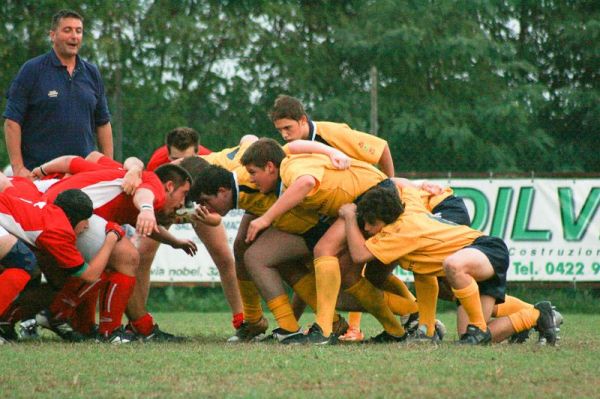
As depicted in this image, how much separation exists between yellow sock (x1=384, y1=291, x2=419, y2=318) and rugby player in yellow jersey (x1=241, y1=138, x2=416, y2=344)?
0.39 meters

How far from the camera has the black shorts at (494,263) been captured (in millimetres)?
6613

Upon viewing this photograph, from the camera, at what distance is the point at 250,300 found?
7383 mm

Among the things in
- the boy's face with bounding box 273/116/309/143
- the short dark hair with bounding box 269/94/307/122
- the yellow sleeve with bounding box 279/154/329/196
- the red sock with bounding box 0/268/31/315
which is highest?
the short dark hair with bounding box 269/94/307/122

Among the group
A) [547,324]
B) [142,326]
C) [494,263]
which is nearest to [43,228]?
[142,326]

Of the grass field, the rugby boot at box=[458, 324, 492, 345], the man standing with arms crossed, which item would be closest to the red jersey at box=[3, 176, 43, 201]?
the man standing with arms crossed

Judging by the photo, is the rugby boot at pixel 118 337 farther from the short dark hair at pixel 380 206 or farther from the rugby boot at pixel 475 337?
the rugby boot at pixel 475 337

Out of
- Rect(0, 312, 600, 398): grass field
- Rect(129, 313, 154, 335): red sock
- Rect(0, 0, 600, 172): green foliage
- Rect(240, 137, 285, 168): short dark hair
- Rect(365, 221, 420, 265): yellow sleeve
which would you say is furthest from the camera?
Rect(0, 0, 600, 172): green foliage

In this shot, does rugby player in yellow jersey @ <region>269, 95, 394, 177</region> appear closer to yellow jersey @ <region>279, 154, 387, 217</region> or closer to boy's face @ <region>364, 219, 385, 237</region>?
yellow jersey @ <region>279, 154, 387, 217</region>

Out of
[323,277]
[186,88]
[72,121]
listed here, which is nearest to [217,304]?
[186,88]

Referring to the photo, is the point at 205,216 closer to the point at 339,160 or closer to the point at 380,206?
the point at 339,160

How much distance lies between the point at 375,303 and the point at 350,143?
1.13m

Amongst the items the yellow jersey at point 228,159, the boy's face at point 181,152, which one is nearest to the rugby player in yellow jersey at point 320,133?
the yellow jersey at point 228,159

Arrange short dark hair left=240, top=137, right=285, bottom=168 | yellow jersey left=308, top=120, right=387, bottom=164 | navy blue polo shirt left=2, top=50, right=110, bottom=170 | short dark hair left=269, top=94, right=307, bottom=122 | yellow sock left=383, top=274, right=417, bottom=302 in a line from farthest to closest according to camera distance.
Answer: navy blue polo shirt left=2, top=50, right=110, bottom=170 < yellow jersey left=308, top=120, right=387, bottom=164 < yellow sock left=383, top=274, right=417, bottom=302 < short dark hair left=269, top=94, right=307, bottom=122 < short dark hair left=240, top=137, right=285, bottom=168

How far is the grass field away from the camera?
4578mm
